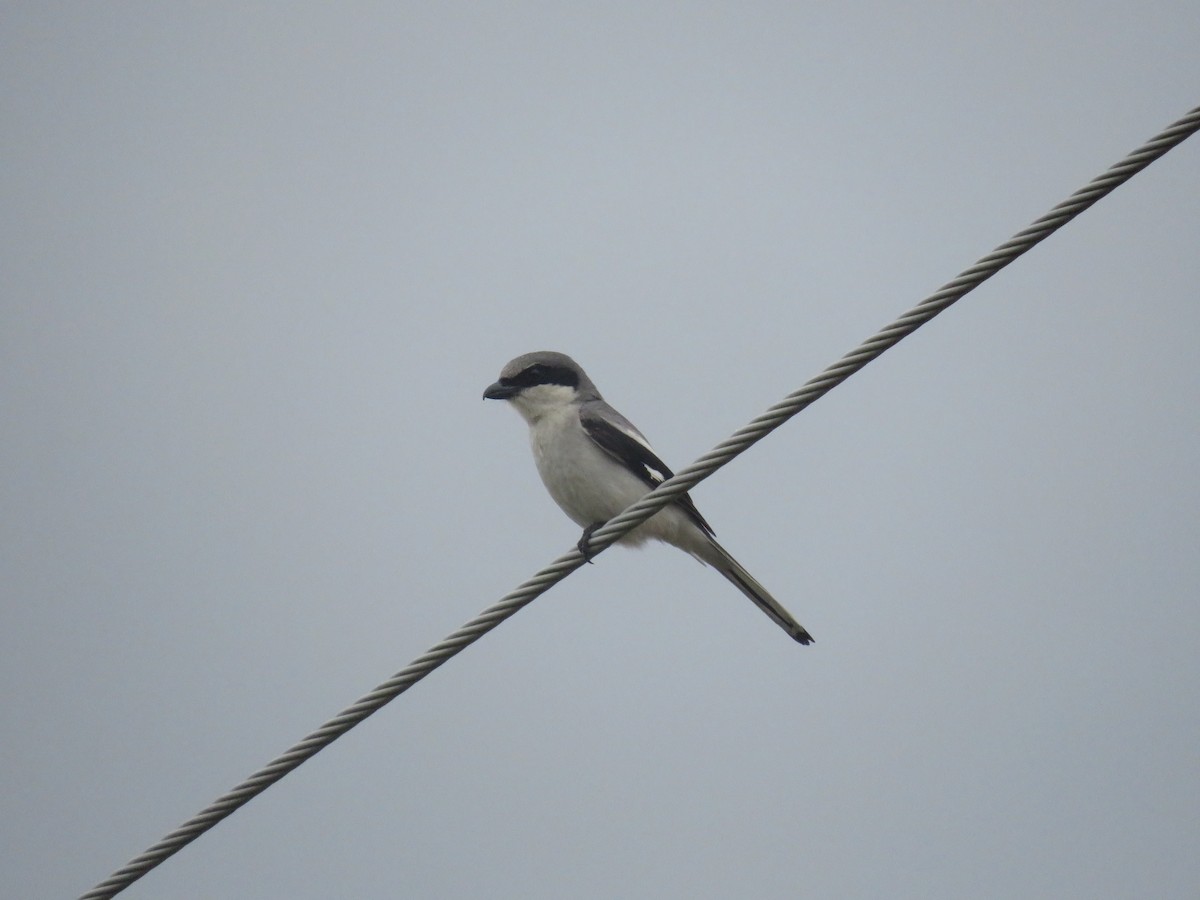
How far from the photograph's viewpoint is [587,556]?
507cm

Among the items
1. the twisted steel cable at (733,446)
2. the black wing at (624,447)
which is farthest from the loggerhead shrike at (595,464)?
the twisted steel cable at (733,446)

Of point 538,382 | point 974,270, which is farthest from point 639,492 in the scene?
point 974,270

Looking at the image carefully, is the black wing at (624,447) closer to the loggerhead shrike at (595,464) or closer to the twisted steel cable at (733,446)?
the loggerhead shrike at (595,464)

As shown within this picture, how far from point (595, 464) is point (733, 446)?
9.44ft

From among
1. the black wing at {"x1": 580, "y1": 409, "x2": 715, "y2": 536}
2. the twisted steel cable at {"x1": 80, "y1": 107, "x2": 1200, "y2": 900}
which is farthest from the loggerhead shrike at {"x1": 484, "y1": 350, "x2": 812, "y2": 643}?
the twisted steel cable at {"x1": 80, "y1": 107, "x2": 1200, "y2": 900}

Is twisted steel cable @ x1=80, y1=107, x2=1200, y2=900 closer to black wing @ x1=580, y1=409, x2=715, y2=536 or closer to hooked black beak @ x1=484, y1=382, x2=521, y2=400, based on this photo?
black wing @ x1=580, y1=409, x2=715, y2=536

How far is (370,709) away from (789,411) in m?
1.87

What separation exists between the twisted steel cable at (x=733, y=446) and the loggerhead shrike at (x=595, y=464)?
8.37 ft

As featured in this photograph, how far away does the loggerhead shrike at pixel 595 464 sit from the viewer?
7.21 meters

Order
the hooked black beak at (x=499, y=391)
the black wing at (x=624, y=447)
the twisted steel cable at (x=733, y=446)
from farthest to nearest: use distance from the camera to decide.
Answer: the hooked black beak at (x=499, y=391)
the black wing at (x=624, y=447)
the twisted steel cable at (x=733, y=446)

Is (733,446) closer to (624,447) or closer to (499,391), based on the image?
(624,447)

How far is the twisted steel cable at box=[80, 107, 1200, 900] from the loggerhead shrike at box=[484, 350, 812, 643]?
255 cm

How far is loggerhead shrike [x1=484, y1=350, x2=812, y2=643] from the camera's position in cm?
721

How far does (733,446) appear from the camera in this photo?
180 inches
